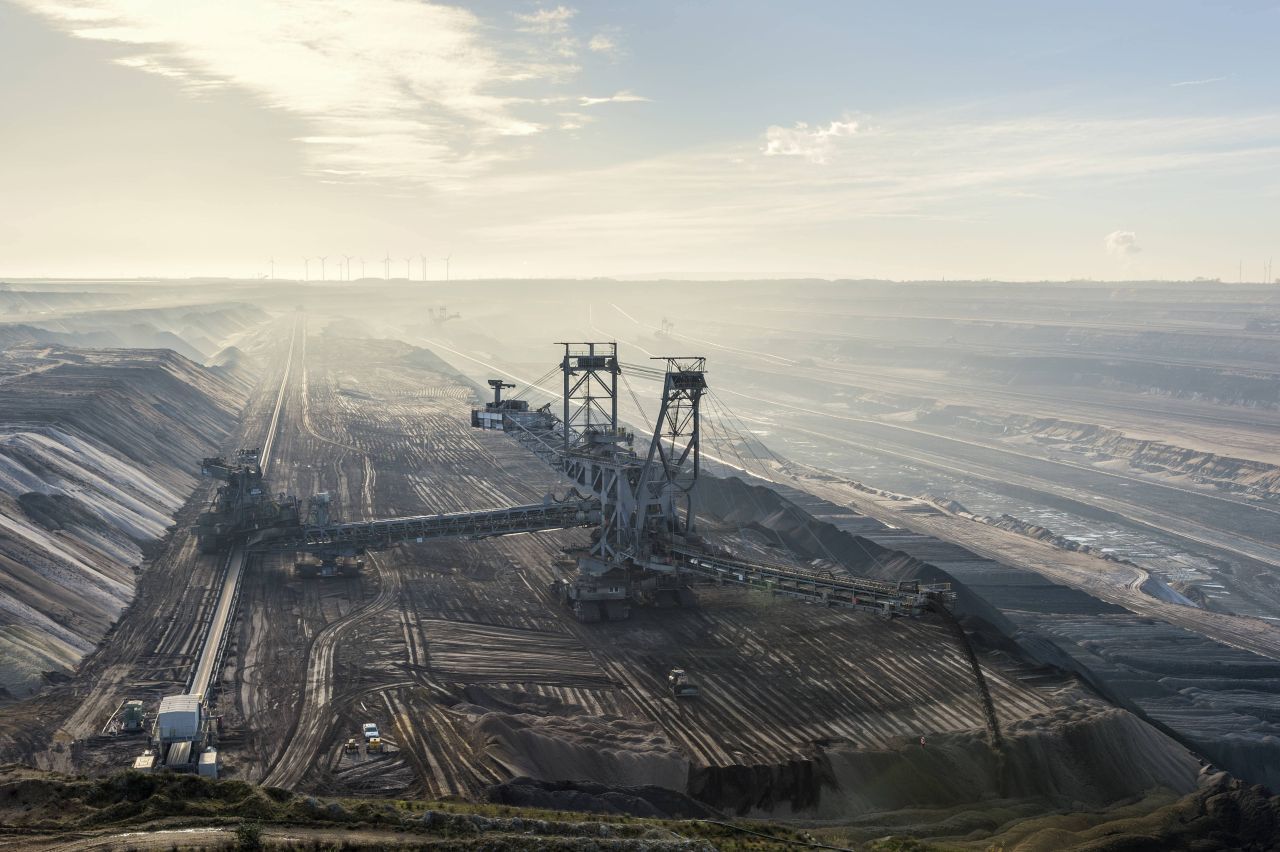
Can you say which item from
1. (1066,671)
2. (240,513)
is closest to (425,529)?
(240,513)

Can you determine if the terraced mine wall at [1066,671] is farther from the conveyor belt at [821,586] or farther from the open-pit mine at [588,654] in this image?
the conveyor belt at [821,586]

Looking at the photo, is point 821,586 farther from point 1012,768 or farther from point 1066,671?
point 1066,671

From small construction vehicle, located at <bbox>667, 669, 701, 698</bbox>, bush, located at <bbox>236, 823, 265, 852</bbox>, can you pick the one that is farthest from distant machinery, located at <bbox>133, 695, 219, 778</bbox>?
small construction vehicle, located at <bbox>667, 669, 701, 698</bbox>

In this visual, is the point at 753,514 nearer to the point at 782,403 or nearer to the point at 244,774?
the point at 244,774

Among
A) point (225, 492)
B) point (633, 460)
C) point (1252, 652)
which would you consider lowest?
point (1252, 652)

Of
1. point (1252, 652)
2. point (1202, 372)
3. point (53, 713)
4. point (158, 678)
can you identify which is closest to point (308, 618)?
point (158, 678)

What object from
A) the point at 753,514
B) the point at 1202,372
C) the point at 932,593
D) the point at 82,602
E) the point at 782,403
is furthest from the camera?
the point at 782,403
